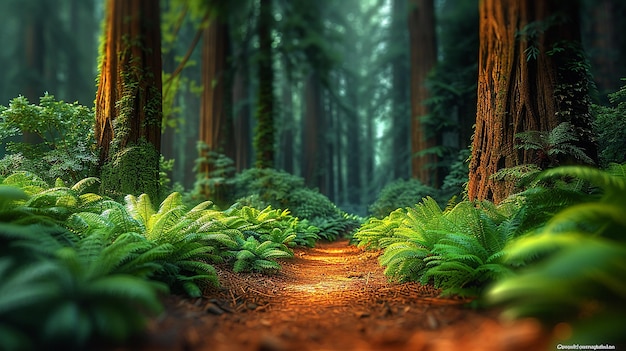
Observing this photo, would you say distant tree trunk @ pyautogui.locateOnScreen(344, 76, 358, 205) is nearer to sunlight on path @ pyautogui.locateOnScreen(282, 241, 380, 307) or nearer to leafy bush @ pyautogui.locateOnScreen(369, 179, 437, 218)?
leafy bush @ pyautogui.locateOnScreen(369, 179, 437, 218)

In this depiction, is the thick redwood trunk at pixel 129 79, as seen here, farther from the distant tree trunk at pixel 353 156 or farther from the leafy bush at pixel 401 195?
the distant tree trunk at pixel 353 156

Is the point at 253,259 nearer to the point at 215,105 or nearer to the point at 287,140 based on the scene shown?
the point at 215,105

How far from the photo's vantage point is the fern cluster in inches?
114

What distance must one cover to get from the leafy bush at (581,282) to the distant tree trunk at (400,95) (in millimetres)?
16736

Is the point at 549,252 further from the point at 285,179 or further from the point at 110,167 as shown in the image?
the point at 285,179

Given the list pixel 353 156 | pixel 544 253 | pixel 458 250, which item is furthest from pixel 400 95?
pixel 544 253

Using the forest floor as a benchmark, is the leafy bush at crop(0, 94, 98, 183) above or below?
above

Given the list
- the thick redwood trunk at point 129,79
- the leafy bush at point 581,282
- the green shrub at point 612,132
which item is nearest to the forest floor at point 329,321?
the leafy bush at point 581,282

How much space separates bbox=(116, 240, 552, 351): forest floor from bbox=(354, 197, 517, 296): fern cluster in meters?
0.21

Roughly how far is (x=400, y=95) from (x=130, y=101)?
764 inches

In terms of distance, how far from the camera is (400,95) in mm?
22453

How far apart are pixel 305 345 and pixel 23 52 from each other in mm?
27041

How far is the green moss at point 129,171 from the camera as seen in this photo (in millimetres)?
5461

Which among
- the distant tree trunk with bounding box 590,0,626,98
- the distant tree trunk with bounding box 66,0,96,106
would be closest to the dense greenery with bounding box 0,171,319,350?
the distant tree trunk with bounding box 590,0,626,98
